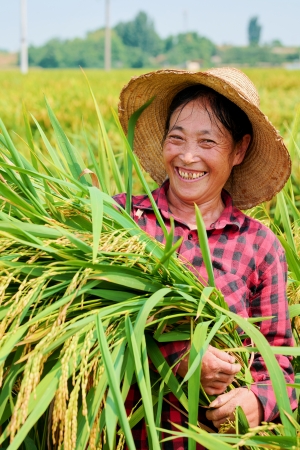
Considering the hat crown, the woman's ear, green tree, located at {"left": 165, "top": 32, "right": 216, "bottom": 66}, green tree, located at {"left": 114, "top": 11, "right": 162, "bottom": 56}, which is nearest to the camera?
the hat crown

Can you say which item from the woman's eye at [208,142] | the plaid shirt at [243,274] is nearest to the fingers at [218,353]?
the plaid shirt at [243,274]

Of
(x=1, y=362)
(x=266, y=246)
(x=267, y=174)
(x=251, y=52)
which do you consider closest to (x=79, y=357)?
(x=1, y=362)

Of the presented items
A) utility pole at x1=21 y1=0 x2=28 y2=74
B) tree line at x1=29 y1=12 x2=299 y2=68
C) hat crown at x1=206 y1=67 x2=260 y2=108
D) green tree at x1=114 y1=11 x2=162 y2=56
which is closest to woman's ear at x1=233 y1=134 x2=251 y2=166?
hat crown at x1=206 y1=67 x2=260 y2=108

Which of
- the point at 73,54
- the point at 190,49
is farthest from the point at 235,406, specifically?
the point at 190,49

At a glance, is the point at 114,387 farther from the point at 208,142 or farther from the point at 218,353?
the point at 208,142

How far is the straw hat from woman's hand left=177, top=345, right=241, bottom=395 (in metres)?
0.64

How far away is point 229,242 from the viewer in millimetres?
1717

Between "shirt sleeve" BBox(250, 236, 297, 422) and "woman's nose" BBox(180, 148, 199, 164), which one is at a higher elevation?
"woman's nose" BBox(180, 148, 199, 164)

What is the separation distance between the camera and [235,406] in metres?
1.46

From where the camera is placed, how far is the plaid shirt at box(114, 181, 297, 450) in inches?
60.7

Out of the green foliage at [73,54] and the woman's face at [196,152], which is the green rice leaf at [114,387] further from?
the green foliage at [73,54]

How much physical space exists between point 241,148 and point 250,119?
11cm

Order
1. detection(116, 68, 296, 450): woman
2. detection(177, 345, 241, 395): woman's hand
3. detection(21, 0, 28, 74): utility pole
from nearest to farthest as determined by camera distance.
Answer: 1. detection(177, 345, 241, 395): woman's hand
2. detection(116, 68, 296, 450): woman
3. detection(21, 0, 28, 74): utility pole

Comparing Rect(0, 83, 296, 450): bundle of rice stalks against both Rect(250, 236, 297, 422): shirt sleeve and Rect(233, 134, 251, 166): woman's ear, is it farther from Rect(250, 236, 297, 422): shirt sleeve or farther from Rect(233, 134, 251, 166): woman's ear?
Rect(233, 134, 251, 166): woman's ear
